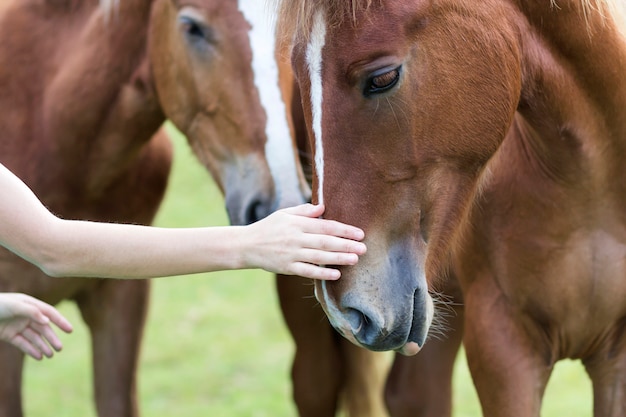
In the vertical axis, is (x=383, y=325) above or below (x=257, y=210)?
above

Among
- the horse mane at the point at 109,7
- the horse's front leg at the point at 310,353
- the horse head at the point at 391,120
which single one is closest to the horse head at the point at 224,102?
the horse mane at the point at 109,7

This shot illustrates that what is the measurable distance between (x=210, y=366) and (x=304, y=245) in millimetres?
4367

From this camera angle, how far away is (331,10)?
2.42 metres

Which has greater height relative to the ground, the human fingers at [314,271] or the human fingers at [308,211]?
the human fingers at [308,211]

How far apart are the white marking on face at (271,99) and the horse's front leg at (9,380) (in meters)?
1.22

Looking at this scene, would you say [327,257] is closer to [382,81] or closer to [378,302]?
[378,302]

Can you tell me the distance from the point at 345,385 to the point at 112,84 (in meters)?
1.75

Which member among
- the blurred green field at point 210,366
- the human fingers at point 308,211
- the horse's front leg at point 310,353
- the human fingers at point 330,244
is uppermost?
the human fingers at point 308,211

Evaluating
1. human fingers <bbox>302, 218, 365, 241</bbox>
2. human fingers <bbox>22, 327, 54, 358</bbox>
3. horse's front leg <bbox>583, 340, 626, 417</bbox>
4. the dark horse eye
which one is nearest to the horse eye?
human fingers <bbox>22, 327, 54, 358</bbox>

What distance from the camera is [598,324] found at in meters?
2.89

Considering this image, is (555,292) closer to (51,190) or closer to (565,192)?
(565,192)

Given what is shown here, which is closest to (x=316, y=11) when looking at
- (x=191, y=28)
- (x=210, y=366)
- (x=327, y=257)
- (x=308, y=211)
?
(x=308, y=211)

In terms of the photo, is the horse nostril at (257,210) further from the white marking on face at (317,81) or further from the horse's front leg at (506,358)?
the white marking on face at (317,81)

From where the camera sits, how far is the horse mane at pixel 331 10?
2396 millimetres
